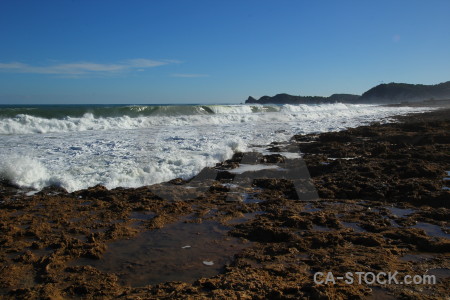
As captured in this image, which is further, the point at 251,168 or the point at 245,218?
the point at 251,168

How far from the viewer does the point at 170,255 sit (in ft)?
11.4

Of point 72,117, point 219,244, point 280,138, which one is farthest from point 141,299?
point 72,117

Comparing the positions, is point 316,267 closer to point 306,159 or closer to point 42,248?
point 42,248

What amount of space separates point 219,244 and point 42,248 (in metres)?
1.89

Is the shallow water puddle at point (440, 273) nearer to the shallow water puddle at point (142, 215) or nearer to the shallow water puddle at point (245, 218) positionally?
the shallow water puddle at point (245, 218)

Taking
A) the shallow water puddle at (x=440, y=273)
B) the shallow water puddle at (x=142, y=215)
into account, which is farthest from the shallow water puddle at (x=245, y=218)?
the shallow water puddle at (x=440, y=273)

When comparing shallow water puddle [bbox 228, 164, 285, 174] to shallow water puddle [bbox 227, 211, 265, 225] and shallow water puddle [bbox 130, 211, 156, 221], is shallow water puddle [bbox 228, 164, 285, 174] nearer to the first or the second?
shallow water puddle [bbox 227, 211, 265, 225]

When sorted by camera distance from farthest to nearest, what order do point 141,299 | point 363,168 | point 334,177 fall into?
1. point 363,168
2. point 334,177
3. point 141,299

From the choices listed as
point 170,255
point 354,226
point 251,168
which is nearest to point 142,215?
point 170,255

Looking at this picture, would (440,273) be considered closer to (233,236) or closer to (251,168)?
(233,236)

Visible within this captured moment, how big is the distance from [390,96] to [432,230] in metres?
120

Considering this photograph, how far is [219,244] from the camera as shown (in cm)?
373

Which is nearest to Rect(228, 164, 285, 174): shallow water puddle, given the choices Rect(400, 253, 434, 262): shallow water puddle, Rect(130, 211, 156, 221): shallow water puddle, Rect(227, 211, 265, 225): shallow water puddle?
Rect(227, 211, 265, 225): shallow water puddle

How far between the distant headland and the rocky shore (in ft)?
315
